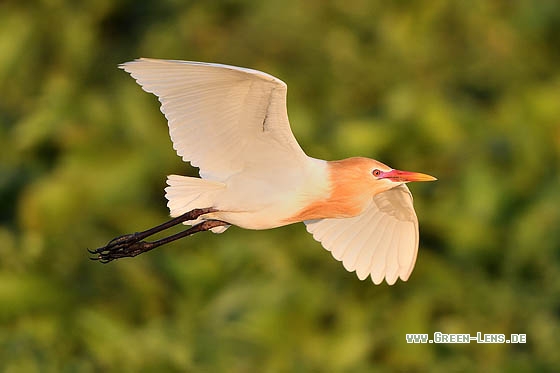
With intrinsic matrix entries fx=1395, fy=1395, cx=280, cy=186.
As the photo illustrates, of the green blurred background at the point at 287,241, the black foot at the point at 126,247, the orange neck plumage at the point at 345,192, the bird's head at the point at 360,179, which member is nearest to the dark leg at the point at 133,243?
the black foot at the point at 126,247

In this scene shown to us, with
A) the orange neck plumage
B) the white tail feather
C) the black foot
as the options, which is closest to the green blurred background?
the black foot

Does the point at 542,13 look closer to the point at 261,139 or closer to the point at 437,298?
the point at 437,298

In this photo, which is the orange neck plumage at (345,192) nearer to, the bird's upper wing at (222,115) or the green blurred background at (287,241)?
the bird's upper wing at (222,115)

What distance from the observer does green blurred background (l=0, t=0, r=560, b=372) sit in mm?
9352

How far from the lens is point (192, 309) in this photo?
31.5 feet

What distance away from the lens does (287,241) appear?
1066 centimetres

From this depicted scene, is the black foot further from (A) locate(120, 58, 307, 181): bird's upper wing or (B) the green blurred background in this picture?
(B) the green blurred background

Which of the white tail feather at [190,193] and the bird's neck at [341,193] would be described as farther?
the white tail feather at [190,193]

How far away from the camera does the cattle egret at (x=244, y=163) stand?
552 centimetres

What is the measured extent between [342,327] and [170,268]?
1280 millimetres

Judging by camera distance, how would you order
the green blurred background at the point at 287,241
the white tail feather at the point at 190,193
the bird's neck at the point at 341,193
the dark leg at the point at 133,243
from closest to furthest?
the bird's neck at the point at 341,193, the white tail feather at the point at 190,193, the dark leg at the point at 133,243, the green blurred background at the point at 287,241

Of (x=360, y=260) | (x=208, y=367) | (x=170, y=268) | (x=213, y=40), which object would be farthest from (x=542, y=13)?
(x=360, y=260)

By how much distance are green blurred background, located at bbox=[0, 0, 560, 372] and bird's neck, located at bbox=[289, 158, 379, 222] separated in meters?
3.13

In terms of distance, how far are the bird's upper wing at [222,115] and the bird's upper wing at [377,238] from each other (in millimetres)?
911
